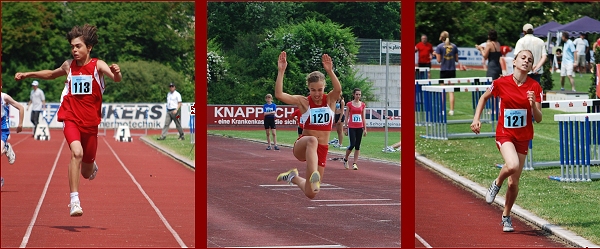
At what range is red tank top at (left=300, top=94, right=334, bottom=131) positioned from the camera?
7.60m

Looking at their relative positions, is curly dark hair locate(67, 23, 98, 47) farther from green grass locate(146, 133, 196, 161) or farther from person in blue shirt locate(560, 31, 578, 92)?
person in blue shirt locate(560, 31, 578, 92)

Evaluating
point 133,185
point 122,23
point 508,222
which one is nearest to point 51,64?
point 122,23

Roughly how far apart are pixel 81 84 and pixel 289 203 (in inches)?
71.2

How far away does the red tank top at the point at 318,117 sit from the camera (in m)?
7.60

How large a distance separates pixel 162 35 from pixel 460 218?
120 feet

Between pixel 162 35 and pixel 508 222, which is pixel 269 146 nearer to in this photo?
pixel 508 222

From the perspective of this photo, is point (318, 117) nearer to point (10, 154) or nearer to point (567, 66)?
point (10, 154)

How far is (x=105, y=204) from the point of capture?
61.9 ft

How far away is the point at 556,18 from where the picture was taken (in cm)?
4959

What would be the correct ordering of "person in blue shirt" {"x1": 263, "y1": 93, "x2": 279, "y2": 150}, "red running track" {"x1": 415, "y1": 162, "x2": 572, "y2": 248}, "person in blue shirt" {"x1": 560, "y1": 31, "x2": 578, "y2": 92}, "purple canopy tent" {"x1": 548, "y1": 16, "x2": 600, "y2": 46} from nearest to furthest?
"person in blue shirt" {"x1": 263, "y1": 93, "x2": 279, "y2": 150} < "red running track" {"x1": 415, "y1": 162, "x2": 572, "y2": 248} < "person in blue shirt" {"x1": 560, "y1": 31, "x2": 578, "y2": 92} < "purple canopy tent" {"x1": 548, "y1": 16, "x2": 600, "y2": 46}

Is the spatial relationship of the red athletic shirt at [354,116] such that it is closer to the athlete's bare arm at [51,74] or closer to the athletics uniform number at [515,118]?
the athletics uniform number at [515,118]

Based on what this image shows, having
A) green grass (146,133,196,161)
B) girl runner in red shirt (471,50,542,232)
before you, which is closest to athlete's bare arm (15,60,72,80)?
girl runner in red shirt (471,50,542,232)

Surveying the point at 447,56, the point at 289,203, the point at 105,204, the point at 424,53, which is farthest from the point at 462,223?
the point at 424,53

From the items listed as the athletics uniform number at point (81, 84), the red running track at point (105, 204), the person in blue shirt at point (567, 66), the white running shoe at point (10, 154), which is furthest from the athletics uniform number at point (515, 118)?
the person in blue shirt at point (567, 66)
